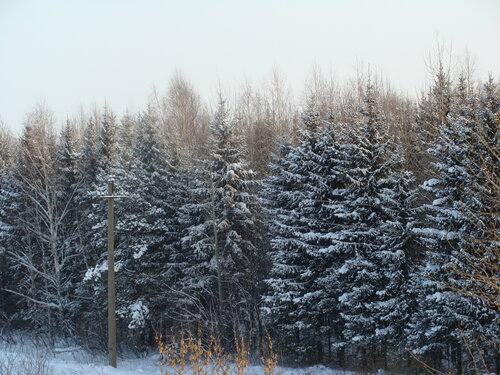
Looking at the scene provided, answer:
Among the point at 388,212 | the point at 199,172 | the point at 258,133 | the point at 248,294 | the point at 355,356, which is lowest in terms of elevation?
the point at 355,356

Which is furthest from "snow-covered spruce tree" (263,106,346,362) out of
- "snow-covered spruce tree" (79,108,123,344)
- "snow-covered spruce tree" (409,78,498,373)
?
"snow-covered spruce tree" (79,108,123,344)

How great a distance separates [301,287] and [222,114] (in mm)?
9185

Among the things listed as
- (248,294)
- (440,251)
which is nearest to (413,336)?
(440,251)

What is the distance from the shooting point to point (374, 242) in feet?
64.6

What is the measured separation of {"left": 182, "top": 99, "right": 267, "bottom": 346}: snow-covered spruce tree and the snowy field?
410 cm

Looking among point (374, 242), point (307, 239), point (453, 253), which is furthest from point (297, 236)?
point (453, 253)

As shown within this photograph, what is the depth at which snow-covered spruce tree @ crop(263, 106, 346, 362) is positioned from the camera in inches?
826

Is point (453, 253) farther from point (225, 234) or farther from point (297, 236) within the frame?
point (225, 234)

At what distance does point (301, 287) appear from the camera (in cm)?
2123

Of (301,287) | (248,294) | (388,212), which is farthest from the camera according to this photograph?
(248,294)

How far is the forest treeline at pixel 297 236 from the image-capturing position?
54.5 ft

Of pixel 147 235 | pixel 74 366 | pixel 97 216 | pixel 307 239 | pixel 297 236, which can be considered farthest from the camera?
pixel 97 216

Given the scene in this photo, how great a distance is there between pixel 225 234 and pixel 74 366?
9827 millimetres

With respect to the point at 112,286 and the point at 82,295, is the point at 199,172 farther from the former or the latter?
the point at 82,295
